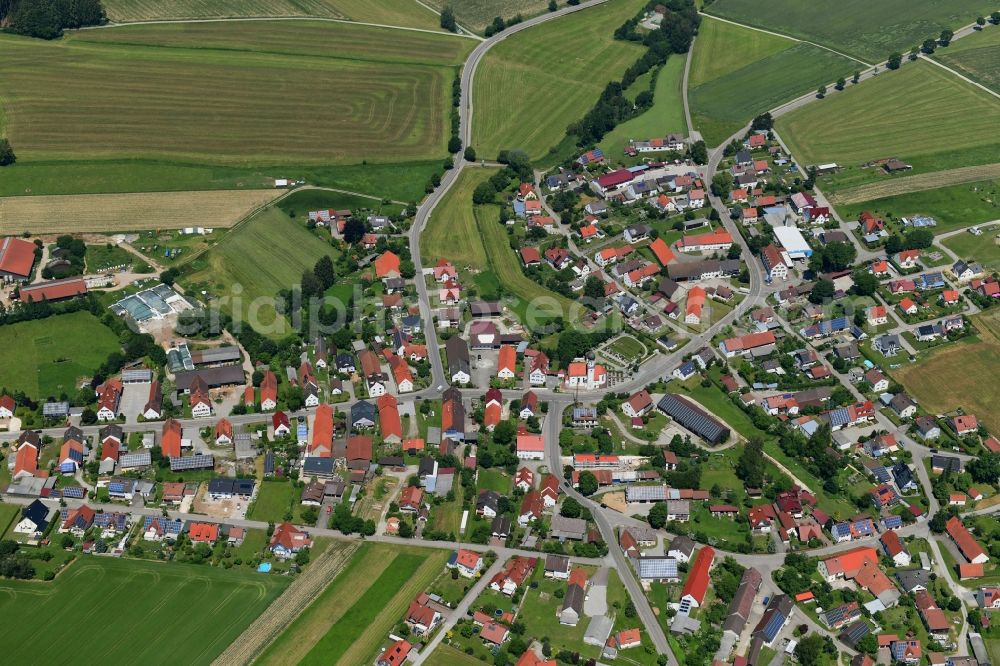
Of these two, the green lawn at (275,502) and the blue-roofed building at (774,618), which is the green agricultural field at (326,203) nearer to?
the green lawn at (275,502)

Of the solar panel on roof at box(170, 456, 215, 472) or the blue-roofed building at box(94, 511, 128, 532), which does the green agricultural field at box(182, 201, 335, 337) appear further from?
the blue-roofed building at box(94, 511, 128, 532)

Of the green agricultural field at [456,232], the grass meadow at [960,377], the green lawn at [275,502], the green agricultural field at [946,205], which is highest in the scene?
the green agricultural field at [946,205]

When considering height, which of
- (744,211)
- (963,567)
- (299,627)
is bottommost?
(299,627)

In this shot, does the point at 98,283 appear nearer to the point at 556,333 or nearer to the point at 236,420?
the point at 236,420

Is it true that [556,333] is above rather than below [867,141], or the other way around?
below

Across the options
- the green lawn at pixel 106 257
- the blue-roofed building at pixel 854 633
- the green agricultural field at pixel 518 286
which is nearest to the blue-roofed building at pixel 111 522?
the green lawn at pixel 106 257

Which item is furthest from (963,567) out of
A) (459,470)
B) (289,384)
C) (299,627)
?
(289,384)

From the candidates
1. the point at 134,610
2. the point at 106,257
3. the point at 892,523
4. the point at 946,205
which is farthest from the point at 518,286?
the point at 946,205
